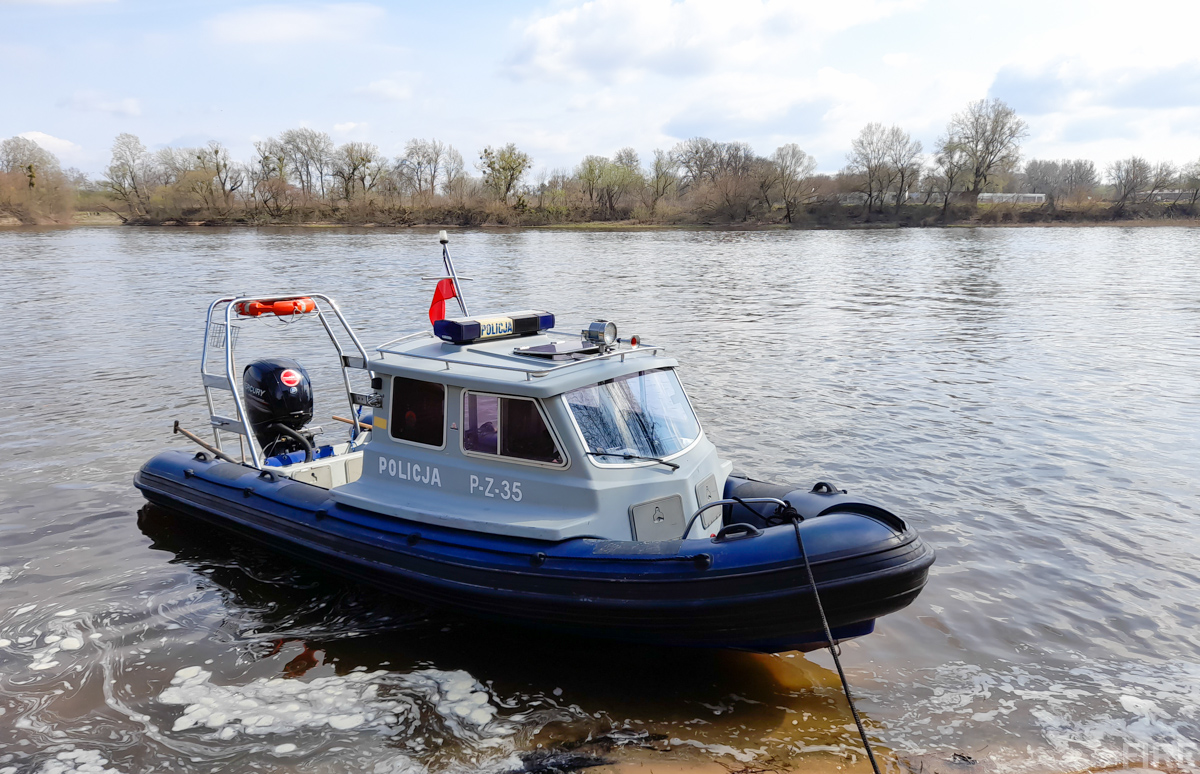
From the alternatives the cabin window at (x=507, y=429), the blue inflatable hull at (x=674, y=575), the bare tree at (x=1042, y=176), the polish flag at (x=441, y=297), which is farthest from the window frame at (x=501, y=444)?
the bare tree at (x=1042, y=176)

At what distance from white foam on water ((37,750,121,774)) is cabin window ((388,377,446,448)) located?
2.68m

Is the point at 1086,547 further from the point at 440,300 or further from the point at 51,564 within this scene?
the point at 51,564

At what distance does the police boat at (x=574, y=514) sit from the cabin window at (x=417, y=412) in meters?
0.01

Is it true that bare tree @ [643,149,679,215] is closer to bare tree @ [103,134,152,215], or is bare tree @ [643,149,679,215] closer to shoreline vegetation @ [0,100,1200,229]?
shoreline vegetation @ [0,100,1200,229]

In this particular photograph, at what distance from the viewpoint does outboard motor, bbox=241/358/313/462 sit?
309 inches

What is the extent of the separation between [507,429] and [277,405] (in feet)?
11.2

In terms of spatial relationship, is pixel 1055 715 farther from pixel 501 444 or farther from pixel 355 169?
pixel 355 169

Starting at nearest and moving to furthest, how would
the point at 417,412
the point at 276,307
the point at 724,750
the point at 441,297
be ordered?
the point at 724,750
the point at 417,412
the point at 441,297
the point at 276,307

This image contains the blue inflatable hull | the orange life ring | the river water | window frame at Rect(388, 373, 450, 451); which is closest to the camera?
the blue inflatable hull

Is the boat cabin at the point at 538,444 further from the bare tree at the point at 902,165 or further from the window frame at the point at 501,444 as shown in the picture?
the bare tree at the point at 902,165

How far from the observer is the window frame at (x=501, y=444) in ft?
17.5

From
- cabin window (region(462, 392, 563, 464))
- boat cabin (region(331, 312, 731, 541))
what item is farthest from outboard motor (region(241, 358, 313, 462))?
cabin window (region(462, 392, 563, 464))

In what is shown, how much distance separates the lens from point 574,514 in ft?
17.4

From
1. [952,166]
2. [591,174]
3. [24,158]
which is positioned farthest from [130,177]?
[952,166]
